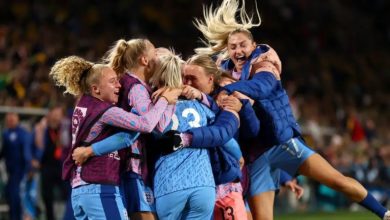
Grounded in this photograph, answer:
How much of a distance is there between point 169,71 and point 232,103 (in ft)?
1.91

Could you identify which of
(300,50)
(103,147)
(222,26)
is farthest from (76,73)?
(300,50)

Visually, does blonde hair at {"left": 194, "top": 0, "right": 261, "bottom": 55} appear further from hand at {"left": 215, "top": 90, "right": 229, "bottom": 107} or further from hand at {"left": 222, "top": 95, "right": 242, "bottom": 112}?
hand at {"left": 222, "top": 95, "right": 242, "bottom": 112}

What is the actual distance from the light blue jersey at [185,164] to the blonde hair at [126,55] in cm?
52

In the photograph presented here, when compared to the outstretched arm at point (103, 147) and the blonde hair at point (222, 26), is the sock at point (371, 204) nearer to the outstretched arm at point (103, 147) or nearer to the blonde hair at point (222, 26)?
the blonde hair at point (222, 26)

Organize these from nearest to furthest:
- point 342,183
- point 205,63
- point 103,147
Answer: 1. point 103,147
2. point 205,63
3. point 342,183

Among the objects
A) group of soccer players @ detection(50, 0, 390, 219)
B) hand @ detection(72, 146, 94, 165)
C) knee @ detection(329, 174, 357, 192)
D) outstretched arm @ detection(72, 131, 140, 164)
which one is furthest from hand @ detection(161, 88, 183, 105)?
knee @ detection(329, 174, 357, 192)

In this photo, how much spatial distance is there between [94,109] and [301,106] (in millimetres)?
15320

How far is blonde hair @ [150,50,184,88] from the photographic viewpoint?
7.06 meters

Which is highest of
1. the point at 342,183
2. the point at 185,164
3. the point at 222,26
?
the point at 222,26

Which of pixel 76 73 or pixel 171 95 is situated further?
pixel 76 73

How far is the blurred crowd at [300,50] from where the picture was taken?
18188 mm

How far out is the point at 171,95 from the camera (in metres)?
6.95

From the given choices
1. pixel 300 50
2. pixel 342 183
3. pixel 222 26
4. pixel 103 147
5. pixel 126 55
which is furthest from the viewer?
pixel 300 50

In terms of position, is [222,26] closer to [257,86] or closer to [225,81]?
[225,81]
